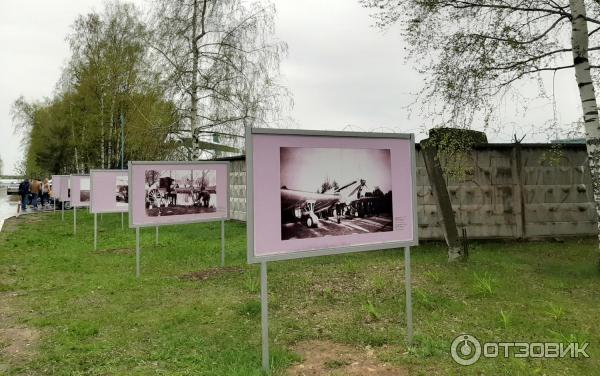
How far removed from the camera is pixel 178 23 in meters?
18.1

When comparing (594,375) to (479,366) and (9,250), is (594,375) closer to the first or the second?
(479,366)

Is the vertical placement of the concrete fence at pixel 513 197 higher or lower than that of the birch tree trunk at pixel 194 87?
lower

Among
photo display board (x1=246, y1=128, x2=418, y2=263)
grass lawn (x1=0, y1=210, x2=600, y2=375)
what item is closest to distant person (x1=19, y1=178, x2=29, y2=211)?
grass lawn (x1=0, y1=210, x2=600, y2=375)

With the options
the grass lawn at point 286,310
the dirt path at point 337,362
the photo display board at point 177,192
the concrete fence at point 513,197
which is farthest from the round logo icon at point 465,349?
the concrete fence at point 513,197

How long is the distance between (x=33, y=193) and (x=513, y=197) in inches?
1089

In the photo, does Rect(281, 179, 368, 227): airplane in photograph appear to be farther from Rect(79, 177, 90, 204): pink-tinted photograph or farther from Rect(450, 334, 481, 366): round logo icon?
Rect(79, 177, 90, 204): pink-tinted photograph

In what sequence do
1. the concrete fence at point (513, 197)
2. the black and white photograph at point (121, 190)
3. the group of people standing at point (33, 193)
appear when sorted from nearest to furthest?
the concrete fence at point (513, 197), the black and white photograph at point (121, 190), the group of people standing at point (33, 193)

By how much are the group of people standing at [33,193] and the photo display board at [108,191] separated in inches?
708

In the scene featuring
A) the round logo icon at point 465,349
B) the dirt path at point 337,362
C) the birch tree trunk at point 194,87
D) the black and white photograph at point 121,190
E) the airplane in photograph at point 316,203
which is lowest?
the dirt path at point 337,362

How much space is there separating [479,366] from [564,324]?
1624mm

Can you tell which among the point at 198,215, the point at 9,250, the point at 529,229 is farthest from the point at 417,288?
the point at 9,250

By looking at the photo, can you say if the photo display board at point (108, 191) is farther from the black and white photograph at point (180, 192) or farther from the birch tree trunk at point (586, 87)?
the birch tree trunk at point (586, 87)

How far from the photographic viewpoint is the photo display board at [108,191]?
12078 mm

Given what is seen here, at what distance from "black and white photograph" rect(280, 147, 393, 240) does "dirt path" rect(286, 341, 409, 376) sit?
1.16 meters
